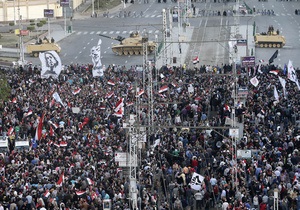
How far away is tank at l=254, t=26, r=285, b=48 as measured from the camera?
3716 inches

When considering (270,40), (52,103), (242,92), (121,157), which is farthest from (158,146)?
(270,40)

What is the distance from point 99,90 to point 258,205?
23.5 metres

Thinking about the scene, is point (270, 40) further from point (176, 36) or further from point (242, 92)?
point (242, 92)

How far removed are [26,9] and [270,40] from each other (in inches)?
1397

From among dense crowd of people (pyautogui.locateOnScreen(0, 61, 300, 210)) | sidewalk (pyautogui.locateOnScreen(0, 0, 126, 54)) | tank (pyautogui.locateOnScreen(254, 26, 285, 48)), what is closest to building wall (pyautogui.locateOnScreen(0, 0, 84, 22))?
Result: sidewalk (pyautogui.locateOnScreen(0, 0, 126, 54))

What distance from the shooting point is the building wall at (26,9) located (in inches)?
4732

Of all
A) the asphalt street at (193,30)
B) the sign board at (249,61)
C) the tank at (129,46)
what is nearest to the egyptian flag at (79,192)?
the sign board at (249,61)

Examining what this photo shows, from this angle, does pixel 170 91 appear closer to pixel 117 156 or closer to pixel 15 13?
pixel 117 156

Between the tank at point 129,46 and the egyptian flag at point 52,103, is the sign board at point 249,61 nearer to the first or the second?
the egyptian flag at point 52,103

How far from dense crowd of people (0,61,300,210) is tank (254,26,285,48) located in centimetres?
2366

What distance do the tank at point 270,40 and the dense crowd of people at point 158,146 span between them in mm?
23661

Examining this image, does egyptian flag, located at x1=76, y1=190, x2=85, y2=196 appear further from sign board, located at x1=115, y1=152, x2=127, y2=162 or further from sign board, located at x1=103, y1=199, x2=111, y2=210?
sign board, located at x1=115, y1=152, x2=127, y2=162

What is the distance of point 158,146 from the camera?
5294 centimetres

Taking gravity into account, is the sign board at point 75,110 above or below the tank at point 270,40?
below
